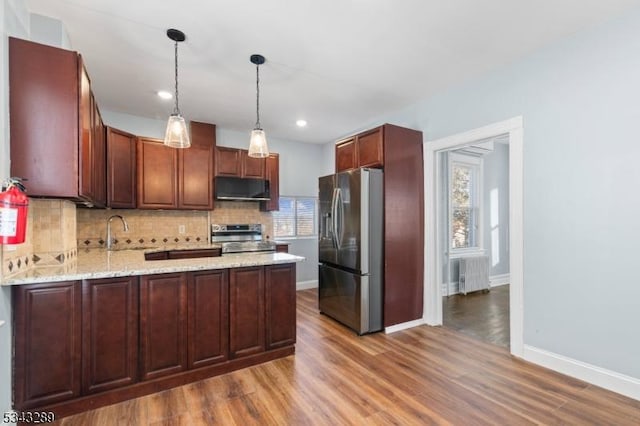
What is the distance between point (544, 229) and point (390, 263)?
1499 millimetres

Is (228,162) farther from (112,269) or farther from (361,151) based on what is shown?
(112,269)

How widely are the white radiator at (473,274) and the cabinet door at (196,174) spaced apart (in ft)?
14.0

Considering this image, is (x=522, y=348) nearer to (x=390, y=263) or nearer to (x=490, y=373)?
(x=490, y=373)

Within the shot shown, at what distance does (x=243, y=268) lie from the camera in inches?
102

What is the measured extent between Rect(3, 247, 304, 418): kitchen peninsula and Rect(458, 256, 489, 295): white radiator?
3.48 meters

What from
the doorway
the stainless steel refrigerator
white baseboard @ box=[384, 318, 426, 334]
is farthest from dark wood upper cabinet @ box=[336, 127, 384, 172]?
white baseboard @ box=[384, 318, 426, 334]

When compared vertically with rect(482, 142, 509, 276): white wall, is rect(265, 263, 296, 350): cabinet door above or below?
below

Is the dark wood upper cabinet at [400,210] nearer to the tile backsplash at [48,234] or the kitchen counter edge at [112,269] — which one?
the kitchen counter edge at [112,269]

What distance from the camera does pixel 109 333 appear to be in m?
2.13

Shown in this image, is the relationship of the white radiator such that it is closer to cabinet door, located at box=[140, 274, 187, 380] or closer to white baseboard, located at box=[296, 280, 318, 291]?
white baseboard, located at box=[296, 280, 318, 291]

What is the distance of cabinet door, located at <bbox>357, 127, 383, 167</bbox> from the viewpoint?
350 cm

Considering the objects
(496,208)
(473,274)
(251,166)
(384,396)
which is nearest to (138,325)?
(384,396)

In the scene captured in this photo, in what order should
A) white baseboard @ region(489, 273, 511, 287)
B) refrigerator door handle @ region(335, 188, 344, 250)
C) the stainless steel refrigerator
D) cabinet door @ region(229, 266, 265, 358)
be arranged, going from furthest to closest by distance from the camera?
white baseboard @ region(489, 273, 511, 287) < refrigerator door handle @ region(335, 188, 344, 250) < the stainless steel refrigerator < cabinet door @ region(229, 266, 265, 358)

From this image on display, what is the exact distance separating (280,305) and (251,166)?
2.71m
